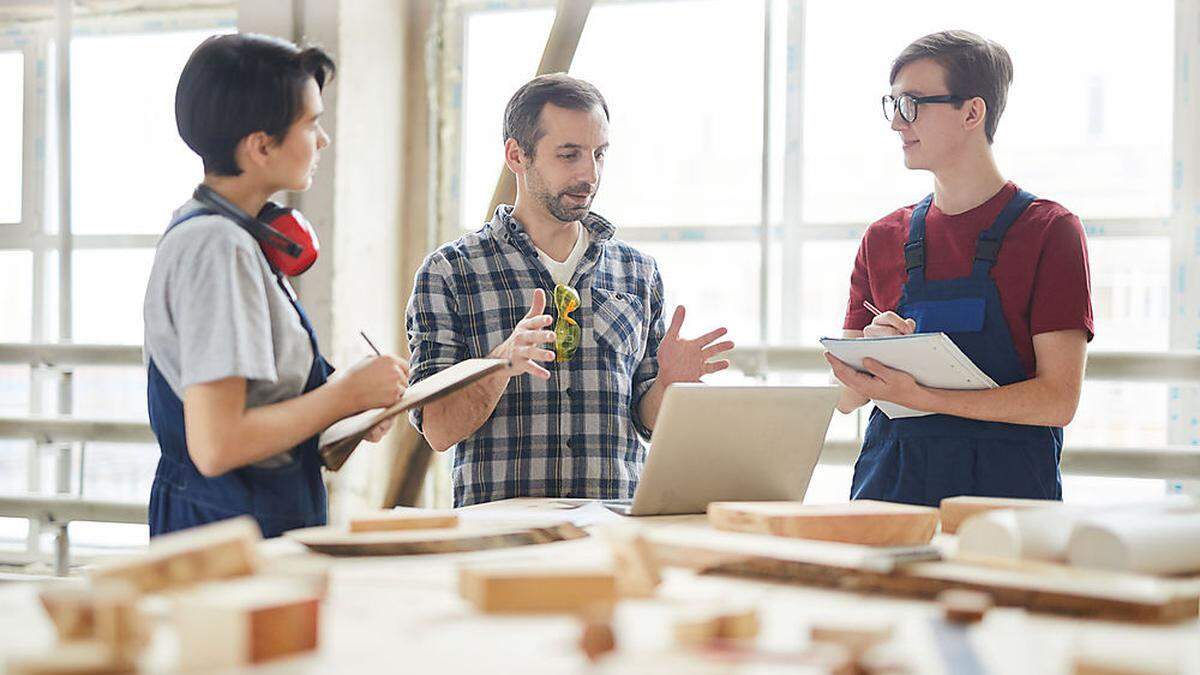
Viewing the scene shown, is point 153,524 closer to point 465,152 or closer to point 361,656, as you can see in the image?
point 361,656

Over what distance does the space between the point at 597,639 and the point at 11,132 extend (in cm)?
465

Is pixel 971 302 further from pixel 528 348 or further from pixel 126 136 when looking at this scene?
pixel 126 136

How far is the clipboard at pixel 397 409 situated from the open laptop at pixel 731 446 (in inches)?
11.3

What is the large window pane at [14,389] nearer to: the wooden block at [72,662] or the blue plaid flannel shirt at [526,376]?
the blue plaid flannel shirt at [526,376]

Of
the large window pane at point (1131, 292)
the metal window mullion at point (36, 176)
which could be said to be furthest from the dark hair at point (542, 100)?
A: the metal window mullion at point (36, 176)

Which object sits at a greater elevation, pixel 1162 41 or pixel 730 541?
pixel 1162 41

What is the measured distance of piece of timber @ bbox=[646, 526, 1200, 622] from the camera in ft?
3.64

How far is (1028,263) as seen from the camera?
2.27 meters

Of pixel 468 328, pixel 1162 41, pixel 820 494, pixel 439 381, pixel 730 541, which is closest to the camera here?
pixel 730 541

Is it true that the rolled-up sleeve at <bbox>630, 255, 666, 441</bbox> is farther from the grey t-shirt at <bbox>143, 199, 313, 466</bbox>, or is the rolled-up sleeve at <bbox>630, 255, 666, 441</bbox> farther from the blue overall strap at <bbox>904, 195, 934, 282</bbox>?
the grey t-shirt at <bbox>143, 199, 313, 466</bbox>

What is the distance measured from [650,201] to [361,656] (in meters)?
3.54

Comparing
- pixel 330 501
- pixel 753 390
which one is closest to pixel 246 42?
pixel 753 390

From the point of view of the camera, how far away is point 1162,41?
3.84 metres

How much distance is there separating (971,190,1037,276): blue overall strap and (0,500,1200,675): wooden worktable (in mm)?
1241
